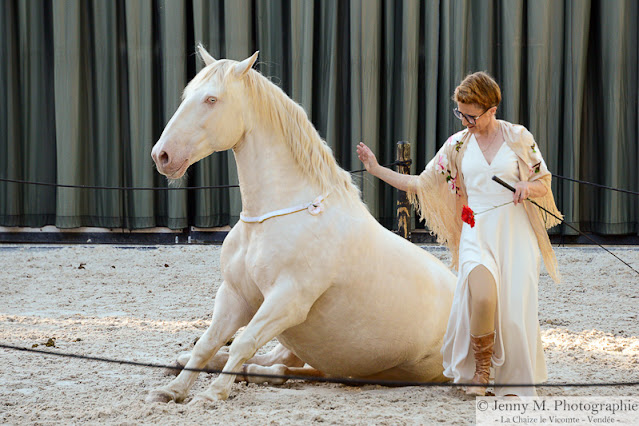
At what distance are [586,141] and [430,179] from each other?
14.9ft

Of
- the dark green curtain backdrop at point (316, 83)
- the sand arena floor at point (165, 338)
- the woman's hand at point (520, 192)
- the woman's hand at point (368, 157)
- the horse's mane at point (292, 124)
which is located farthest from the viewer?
the dark green curtain backdrop at point (316, 83)

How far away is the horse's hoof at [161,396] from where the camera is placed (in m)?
2.51

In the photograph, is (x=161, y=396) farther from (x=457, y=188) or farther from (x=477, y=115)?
(x=477, y=115)

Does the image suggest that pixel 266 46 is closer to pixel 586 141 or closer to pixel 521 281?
pixel 586 141

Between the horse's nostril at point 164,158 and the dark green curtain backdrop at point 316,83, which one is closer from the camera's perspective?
the horse's nostril at point 164,158

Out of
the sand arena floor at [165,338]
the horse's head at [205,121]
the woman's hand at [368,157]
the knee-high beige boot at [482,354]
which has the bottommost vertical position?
the sand arena floor at [165,338]

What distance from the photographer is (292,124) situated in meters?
2.65

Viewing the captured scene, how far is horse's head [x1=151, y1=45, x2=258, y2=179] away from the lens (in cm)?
246

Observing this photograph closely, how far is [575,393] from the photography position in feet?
8.85

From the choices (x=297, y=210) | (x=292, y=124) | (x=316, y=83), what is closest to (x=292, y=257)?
(x=297, y=210)

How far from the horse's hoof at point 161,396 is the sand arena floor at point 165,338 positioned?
65 mm

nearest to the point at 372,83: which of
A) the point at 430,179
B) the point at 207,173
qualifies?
the point at 207,173

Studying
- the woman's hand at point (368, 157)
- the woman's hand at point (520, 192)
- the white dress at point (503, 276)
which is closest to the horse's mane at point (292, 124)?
the woman's hand at point (368, 157)

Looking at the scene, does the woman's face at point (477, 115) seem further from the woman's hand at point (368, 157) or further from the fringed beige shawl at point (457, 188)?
the woman's hand at point (368, 157)
